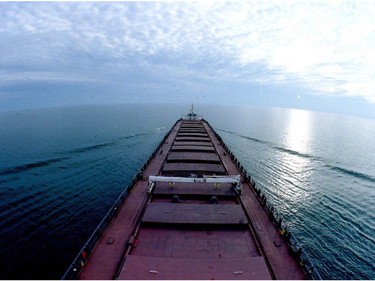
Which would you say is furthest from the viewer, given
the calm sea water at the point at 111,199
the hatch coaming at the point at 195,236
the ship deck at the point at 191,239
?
the calm sea water at the point at 111,199

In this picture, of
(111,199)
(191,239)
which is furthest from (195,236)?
(111,199)

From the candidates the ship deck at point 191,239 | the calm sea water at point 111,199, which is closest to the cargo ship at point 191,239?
the ship deck at point 191,239

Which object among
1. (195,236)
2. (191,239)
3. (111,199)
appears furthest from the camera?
(111,199)

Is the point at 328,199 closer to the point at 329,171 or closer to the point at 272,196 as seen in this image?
the point at 272,196

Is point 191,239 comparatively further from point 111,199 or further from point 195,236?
point 111,199

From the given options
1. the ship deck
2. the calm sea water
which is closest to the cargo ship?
the ship deck

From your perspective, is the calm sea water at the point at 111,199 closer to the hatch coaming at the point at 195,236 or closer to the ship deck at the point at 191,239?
the ship deck at the point at 191,239

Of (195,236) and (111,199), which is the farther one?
(111,199)

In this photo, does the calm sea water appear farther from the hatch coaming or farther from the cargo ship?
the hatch coaming
